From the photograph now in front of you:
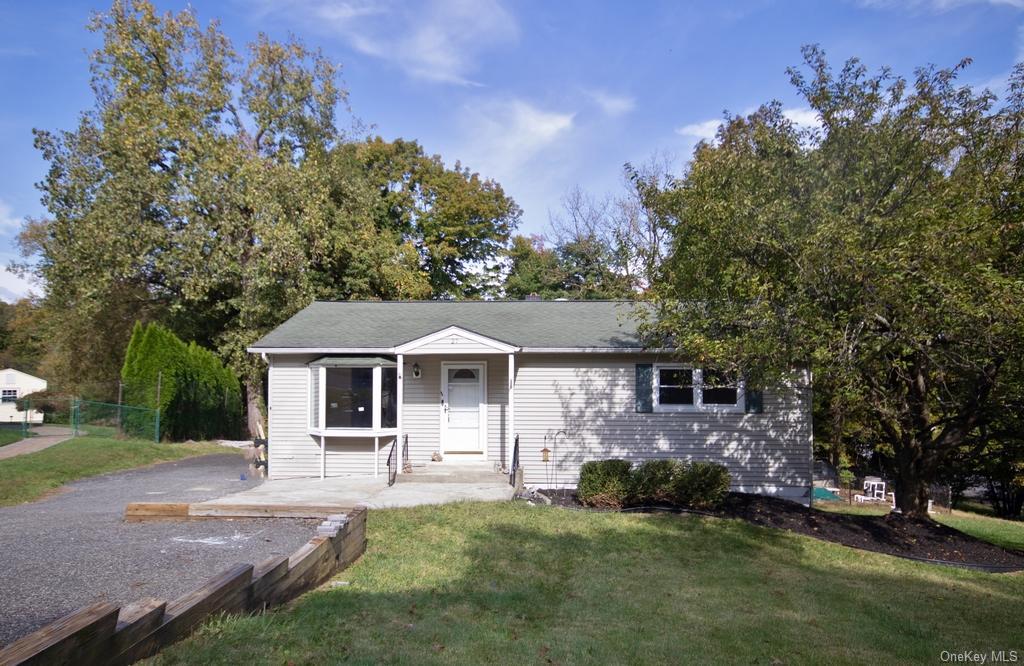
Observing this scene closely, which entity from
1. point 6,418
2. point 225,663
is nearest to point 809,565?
point 225,663

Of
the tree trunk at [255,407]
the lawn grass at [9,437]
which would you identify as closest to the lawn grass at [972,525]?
the tree trunk at [255,407]

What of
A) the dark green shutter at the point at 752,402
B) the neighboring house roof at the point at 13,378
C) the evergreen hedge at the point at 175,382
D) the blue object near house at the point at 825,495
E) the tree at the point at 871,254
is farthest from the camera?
the neighboring house roof at the point at 13,378

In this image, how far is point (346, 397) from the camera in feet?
44.1

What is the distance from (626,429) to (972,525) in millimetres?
8154

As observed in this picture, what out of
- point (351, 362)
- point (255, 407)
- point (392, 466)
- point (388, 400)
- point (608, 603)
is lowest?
point (608, 603)

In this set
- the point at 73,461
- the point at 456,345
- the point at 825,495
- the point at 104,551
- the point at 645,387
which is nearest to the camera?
the point at 104,551

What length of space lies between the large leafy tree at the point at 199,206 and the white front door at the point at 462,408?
32.2ft

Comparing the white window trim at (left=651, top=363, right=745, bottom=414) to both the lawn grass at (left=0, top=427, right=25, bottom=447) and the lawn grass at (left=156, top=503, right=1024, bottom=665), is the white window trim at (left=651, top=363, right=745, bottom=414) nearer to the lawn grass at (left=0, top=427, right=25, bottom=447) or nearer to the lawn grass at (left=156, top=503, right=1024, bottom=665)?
the lawn grass at (left=156, top=503, right=1024, bottom=665)

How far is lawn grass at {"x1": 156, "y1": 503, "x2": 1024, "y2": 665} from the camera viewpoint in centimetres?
472

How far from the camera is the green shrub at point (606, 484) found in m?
11.3

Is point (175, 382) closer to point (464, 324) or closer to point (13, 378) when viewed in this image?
point (464, 324)

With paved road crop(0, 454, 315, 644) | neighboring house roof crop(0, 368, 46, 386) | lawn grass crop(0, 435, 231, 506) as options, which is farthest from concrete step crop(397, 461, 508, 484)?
neighboring house roof crop(0, 368, 46, 386)

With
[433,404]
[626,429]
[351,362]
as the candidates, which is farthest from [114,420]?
[626,429]

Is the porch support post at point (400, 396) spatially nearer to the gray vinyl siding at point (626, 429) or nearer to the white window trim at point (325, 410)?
the white window trim at point (325, 410)
